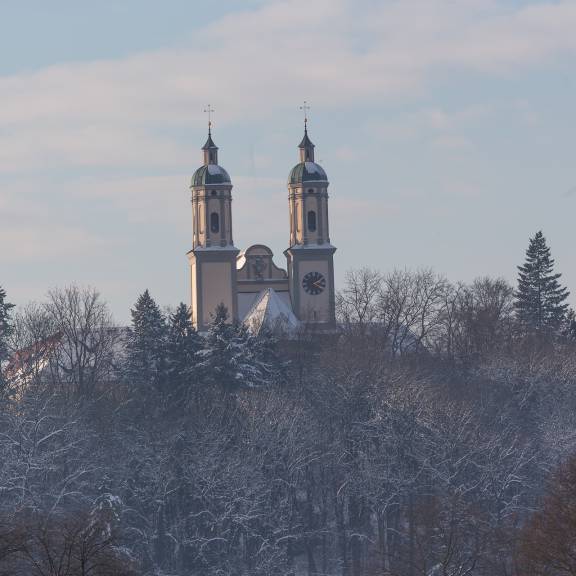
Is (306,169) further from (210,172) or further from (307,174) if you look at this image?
(210,172)

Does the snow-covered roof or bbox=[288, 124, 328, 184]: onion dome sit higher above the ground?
bbox=[288, 124, 328, 184]: onion dome

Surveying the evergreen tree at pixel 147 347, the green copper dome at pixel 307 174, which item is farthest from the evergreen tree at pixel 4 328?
the green copper dome at pixel 307 174

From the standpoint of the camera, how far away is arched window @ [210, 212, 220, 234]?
135m

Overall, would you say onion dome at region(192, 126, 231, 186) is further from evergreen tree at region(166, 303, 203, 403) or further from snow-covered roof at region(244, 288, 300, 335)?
evergreen tree at region(166, 303, 203, 403)

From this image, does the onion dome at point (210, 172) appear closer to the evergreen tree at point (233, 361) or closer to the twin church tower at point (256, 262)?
the twin church tower at point (256, 262)

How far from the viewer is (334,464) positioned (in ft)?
294

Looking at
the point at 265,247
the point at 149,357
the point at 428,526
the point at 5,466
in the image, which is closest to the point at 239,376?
the point at 149,357

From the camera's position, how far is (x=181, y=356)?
101438mm

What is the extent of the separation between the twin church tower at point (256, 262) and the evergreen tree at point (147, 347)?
27604 millimetres

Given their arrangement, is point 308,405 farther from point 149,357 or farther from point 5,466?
point 5,466

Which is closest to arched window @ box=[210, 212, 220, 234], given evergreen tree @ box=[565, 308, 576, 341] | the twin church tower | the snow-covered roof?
the twin church tower

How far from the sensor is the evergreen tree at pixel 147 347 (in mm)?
100250

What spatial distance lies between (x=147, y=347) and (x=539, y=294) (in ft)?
108

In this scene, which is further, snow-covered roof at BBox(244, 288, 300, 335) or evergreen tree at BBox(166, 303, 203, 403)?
snow-covered roof at BBox(244, 288, 300, 335)
